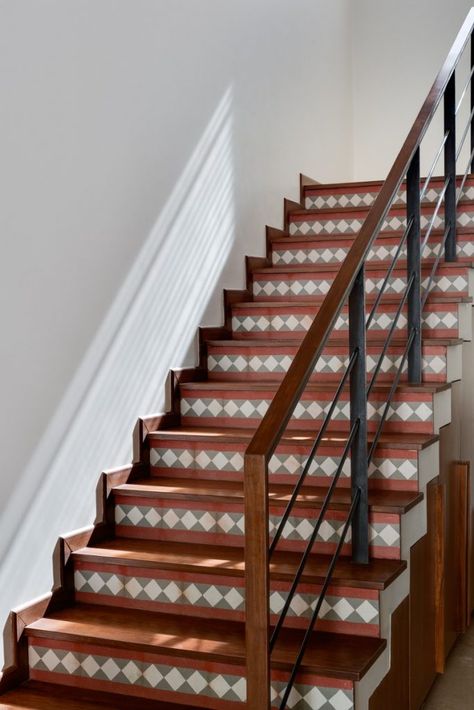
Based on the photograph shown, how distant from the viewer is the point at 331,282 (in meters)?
4.78

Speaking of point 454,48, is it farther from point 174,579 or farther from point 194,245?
point 174,579

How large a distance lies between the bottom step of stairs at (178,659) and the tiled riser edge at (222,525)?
0.37 meters

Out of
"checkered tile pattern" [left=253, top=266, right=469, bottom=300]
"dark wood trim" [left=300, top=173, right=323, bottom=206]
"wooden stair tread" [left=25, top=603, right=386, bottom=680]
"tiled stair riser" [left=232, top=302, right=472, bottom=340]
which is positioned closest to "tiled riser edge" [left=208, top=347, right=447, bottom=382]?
"tiled stair riser" [left=232, top=302, right=472, bottom=340]

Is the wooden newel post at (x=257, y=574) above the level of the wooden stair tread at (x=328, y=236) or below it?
below

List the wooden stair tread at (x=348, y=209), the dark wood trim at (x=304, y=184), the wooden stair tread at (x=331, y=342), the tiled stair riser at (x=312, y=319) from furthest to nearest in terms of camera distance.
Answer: the dark wood trim at (x=304, y=184) → the wooden stair tread at (x=348, y=209) → the tiled stair riser at (x=312, y=319) → the wooden stair tread at (x=331, y=342)

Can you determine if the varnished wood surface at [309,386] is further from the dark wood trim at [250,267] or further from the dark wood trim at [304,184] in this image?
the dark wood trim at [304,184]

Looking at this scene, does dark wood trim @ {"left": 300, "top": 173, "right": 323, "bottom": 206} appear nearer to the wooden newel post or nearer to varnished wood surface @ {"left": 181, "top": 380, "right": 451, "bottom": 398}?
varnished wood surface @ {"left": 181, "top": 380, "right": 451, "bottom": 398}

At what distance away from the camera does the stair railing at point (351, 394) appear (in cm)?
235

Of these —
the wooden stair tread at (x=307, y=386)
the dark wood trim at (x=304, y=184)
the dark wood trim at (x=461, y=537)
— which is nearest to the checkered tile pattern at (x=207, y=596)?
the wooden stair tread at (x=307, y=386)

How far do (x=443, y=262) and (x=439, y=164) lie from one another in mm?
3046

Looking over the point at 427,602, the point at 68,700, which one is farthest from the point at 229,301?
the point at 68,700

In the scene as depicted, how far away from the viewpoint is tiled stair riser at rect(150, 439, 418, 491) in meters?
3.37

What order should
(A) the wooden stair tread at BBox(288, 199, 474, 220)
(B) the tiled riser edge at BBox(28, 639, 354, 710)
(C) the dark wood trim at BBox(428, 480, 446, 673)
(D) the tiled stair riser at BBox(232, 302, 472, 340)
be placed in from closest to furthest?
(B) the tiled riser edge at BBox(28, 639, 354, 710) → (C) the dark wood trim at BBox(428, 480, 446, 673) → (D) the tiled stair riser at BBox(232, 302, 472, 340) → (A) the wooden stair tread at BBox(288, 199, 474, 220)

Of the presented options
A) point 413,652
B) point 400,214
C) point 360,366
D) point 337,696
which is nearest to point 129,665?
point 337,696
